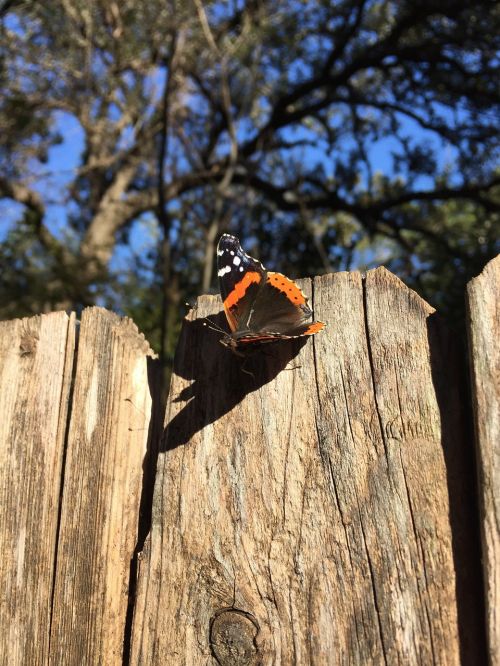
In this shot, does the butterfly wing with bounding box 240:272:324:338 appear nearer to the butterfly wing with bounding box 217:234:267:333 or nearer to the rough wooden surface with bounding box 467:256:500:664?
the butterfly wing with bounding box 217:234:267:333

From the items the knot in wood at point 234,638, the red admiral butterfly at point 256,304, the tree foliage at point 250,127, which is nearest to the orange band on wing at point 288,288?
the red admiral butterfly at point 256,304

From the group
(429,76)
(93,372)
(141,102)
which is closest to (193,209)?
(141,102)

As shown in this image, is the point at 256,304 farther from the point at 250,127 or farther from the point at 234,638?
the point at 250,127

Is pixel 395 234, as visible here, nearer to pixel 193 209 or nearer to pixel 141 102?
pixel 193 209

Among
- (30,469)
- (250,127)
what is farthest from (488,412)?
(250,127)

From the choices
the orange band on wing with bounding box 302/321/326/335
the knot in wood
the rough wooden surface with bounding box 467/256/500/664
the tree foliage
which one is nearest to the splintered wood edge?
the orange band on wing with bounding box 302/321/326/335

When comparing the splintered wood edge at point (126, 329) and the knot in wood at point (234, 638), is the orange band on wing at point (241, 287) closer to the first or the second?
the splintered wood edge at point (126, 329)
